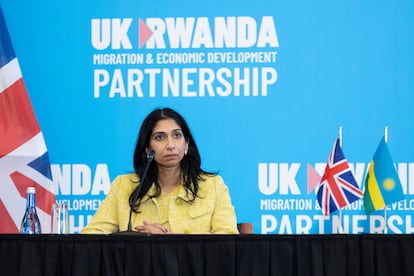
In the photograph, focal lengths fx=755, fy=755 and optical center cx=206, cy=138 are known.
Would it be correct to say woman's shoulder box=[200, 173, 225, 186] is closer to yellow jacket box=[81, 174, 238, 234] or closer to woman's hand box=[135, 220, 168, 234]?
yellow jacket box=[81, 174, 238, 234]

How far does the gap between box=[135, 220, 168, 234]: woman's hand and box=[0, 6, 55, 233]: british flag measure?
1560 mm

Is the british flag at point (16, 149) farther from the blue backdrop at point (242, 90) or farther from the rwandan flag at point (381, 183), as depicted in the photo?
the rwandan flag at point (381, 183)

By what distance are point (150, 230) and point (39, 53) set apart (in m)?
1.89

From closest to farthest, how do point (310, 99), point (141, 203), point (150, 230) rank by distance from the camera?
1. point (150, 230)
2. point (141, 203)
3. point (310, 99)

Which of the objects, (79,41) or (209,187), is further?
(79,41)

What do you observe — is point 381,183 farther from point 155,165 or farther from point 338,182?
point 155,165

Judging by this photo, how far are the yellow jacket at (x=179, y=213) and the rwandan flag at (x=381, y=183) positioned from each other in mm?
1017
